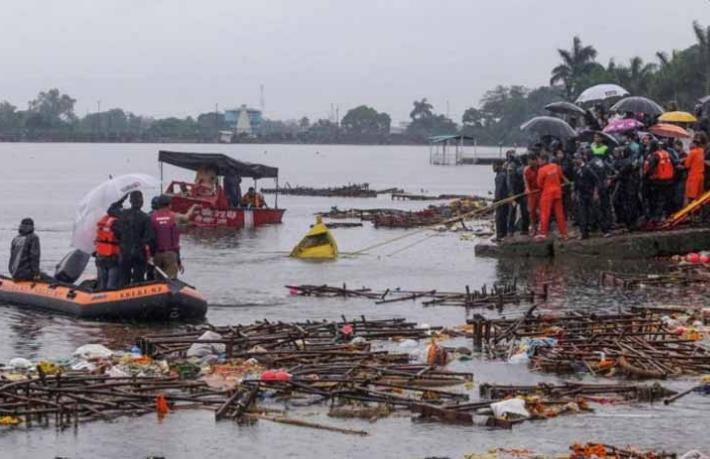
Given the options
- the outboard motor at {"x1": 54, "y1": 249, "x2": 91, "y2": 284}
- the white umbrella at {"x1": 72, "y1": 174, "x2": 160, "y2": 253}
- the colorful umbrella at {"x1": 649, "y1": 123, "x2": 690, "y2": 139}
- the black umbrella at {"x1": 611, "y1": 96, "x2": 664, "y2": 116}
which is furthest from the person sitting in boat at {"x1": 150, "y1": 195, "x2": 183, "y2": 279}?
the black umbrella at {"x1": 611, "y1": 96, "x2": 664, "y2": 116}

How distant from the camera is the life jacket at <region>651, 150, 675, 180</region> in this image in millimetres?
29922

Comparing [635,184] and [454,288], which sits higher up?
[635,184]

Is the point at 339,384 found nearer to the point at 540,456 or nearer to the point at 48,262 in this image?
the point at 540,456

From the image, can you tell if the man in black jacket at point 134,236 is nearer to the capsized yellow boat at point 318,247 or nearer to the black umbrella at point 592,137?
the black umbrella at point 592,137

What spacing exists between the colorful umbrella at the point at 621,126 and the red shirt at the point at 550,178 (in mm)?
2387

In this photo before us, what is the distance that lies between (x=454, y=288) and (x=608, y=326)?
28.1 feet

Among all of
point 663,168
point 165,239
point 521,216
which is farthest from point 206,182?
point 165,239

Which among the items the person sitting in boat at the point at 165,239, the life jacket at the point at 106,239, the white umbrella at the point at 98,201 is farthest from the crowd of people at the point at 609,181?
the life jacket at the point at 106,239

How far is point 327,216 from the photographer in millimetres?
54281

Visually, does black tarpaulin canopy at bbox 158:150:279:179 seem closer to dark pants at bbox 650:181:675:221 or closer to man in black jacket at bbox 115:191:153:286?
dark pants at bbox 650:181:675:221

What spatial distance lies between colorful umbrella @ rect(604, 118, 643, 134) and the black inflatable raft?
1299 centimetres

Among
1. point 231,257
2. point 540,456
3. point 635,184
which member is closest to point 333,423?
point 540,456

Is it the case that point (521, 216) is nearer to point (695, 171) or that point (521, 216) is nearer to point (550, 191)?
point (550, 191)

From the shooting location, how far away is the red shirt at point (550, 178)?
100 feet
